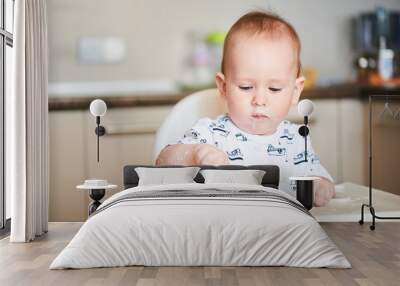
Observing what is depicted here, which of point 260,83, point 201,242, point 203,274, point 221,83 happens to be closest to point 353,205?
point 260,83

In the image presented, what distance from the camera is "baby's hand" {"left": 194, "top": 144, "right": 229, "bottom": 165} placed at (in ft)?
21.3

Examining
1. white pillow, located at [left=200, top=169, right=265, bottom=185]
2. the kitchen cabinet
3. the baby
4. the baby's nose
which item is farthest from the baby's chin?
the kitchen cabinet

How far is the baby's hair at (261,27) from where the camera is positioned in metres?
6.63

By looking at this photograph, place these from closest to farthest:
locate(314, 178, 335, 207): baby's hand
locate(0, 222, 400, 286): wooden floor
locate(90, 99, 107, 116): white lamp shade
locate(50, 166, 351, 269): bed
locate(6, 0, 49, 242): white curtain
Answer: locate(0, 222, 400, 286): wooden floor < locate(50, 166, 351, 269): bed < locate(6, 0, 49, 242): white curtain < locate(90, 99, 107, 116): white lamp shade < locate(314, 178, 335, 207): baby's hand

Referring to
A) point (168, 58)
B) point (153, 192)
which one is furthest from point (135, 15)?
point (153, 192)

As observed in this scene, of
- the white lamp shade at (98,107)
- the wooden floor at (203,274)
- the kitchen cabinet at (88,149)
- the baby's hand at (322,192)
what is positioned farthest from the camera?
the kitchen cabinet at (88,149)

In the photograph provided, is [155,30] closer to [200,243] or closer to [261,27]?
[261,27]

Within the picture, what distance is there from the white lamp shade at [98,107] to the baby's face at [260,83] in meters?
1.21

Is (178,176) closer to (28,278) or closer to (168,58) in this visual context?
(168,58)

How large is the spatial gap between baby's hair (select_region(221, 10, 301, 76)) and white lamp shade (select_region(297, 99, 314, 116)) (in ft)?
1.11

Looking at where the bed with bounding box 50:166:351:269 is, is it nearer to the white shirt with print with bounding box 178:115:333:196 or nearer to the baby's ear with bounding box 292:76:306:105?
the white shirt with print with bounding box 178:115:333:196

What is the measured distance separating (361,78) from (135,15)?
2447mm

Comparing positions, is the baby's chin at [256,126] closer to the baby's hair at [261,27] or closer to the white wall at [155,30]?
the baby's hair at [261,27]

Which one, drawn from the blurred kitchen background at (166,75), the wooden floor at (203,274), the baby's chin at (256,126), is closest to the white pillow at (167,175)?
the blurred kitchen background at (166,75)
